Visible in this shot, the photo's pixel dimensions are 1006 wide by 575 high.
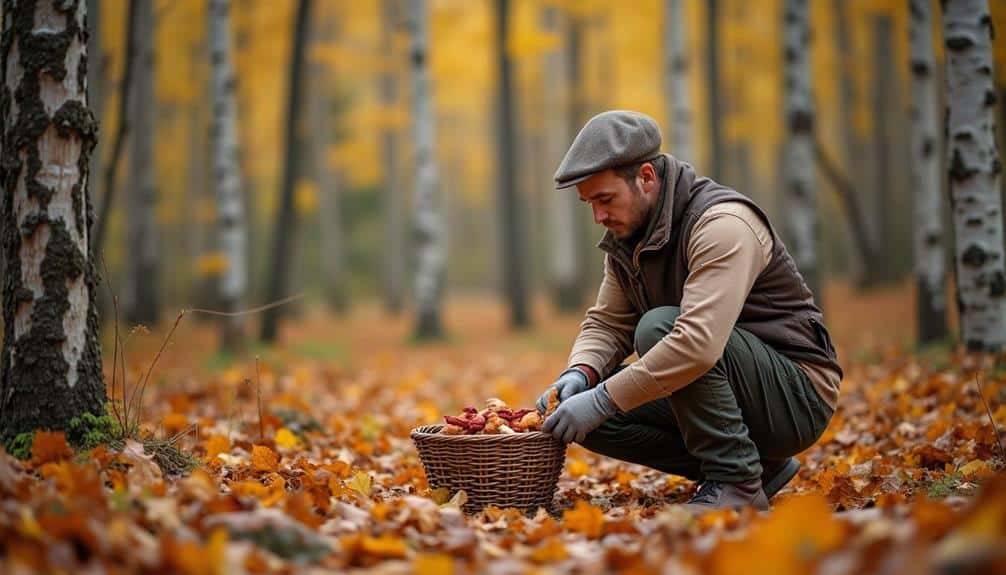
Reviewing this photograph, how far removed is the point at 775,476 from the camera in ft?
11.6

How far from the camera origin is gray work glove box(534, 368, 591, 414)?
3.41 metres

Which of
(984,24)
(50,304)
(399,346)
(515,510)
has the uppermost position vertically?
(984,24)

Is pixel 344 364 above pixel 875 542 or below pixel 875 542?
below

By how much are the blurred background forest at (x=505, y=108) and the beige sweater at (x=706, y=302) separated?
7.37m

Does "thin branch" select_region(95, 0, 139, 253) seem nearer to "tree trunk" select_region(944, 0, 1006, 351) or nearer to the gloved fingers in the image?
the gloved fingers

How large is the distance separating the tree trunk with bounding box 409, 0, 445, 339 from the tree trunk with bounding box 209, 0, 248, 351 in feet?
10.3

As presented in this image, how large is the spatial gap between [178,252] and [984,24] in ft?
81.2

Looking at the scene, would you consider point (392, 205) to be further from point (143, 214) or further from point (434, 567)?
point (434, 567)

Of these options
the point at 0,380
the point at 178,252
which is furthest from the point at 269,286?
the point at 178,252

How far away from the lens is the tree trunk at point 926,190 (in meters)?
7.15

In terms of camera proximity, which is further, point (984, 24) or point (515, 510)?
point (984, 24)

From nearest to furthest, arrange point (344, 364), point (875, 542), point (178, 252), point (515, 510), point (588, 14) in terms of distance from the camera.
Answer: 1. point (875, 542)
2. point (515, 510)
3. point (344, 364)
4. point (588, 14)
5. point (178, 252)

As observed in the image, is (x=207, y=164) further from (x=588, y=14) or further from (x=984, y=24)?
(x=984, y=24)

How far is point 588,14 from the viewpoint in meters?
16.6
